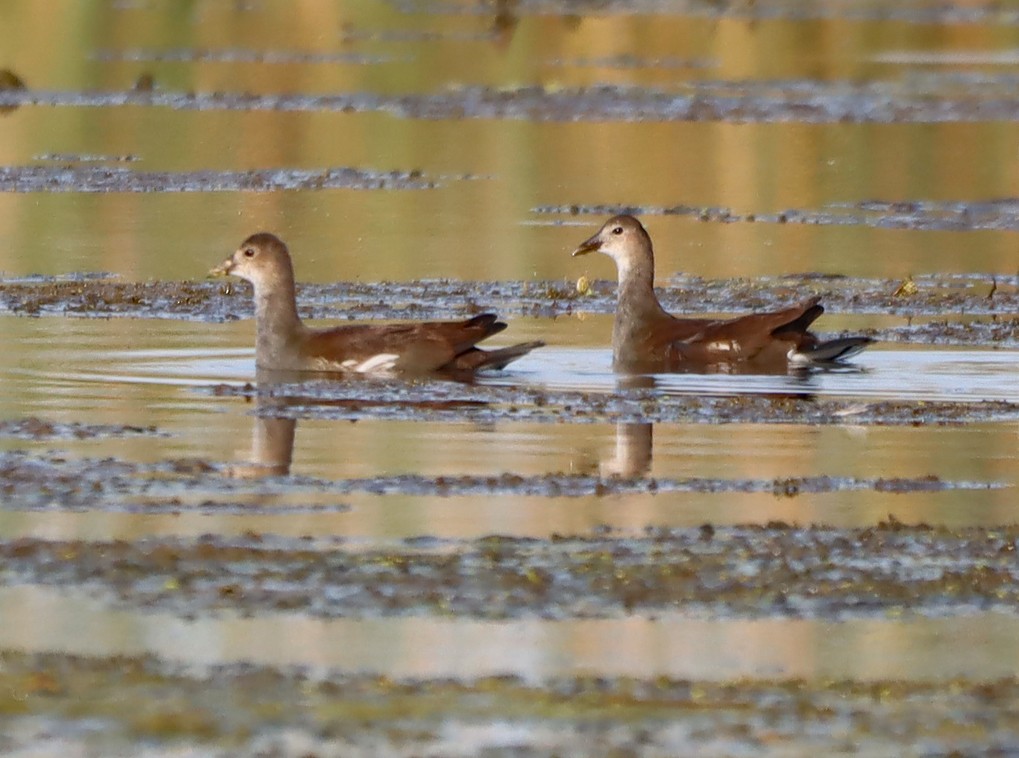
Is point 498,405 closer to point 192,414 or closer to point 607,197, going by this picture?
point 192,414

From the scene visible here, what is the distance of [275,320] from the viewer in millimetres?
13898

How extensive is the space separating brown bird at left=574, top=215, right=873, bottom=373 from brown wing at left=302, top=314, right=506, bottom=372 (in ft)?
3.49

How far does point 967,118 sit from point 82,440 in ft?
62.4

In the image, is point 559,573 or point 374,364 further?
point 374,364

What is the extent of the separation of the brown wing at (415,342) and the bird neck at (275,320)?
38 cm

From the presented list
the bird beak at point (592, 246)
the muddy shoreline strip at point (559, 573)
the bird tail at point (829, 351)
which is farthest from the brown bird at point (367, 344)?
the muddy shoreline strip at point (559, 573)

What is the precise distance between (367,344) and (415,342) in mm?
238

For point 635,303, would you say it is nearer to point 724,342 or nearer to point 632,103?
point 724,342

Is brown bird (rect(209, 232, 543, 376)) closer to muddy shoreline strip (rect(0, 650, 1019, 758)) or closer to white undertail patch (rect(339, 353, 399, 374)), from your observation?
white undertail patch (rect(339, 353, 399, 374))

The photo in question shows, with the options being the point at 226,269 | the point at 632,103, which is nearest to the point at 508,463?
the point at 226,269

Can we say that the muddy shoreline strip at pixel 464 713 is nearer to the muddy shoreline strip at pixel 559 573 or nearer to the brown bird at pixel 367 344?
the muddy shoreline strip at pixel 559 573

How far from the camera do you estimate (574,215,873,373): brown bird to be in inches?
548

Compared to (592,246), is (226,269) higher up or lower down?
lower down

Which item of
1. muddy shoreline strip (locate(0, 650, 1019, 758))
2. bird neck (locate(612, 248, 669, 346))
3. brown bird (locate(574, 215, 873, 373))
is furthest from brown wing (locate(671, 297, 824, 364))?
muddy shoreline strip (locate(0, 650, 1019, 758))
